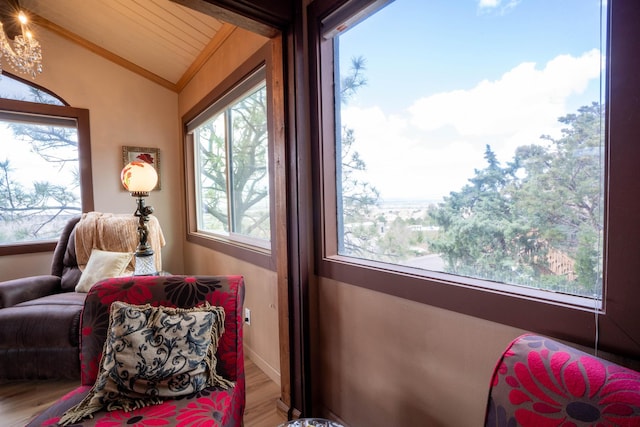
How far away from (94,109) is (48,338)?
244cm

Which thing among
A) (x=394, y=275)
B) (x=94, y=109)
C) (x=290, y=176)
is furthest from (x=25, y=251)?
(x=394, y=275)

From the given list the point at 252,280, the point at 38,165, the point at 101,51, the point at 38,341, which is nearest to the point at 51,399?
the point at 38,341

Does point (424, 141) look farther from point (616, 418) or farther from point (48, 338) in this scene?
point (48, 338)

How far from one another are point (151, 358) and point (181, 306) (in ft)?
0.72

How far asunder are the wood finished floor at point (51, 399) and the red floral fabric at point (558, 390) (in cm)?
138

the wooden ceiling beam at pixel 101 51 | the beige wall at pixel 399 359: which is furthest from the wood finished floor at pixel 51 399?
the wooden ceiling beam at pixel 101 51

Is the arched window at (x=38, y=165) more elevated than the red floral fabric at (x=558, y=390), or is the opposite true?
the arched window at (x=38, y=165)

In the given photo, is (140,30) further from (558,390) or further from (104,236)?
(558,390)

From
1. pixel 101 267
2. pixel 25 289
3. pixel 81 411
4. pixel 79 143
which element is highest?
pixel 79 143

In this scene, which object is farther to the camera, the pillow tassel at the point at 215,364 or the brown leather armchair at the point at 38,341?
the brown leather armchair at the point at 38,341

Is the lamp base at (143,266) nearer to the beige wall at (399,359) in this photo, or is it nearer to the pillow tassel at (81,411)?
the pillow tassel at (81,411)

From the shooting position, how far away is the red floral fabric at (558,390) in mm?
541

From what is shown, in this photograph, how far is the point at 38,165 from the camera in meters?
3.08

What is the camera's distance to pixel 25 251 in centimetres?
300
